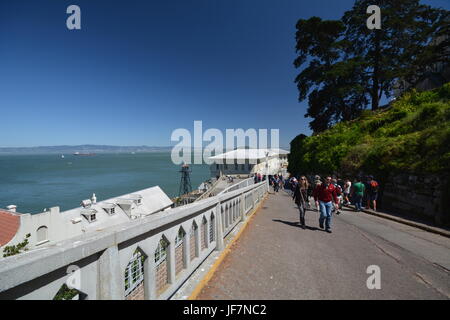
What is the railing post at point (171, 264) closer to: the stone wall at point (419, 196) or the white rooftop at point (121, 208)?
the stone wall at point (419, 196)

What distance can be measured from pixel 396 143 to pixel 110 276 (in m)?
13.1

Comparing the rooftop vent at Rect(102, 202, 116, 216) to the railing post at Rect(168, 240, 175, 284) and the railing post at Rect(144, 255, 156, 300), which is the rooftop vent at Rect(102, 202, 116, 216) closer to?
the railing post at Rect(168, 240, 175, 284)

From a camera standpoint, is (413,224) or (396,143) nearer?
(413,224)

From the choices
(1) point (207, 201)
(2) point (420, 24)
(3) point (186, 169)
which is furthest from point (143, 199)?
(2) point (420, 24)

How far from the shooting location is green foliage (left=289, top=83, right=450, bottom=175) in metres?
8.14

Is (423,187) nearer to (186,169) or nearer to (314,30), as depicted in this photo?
(314,30)

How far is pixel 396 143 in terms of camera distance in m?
10.1

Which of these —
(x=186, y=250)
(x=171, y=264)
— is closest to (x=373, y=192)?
(x=186, y=250)

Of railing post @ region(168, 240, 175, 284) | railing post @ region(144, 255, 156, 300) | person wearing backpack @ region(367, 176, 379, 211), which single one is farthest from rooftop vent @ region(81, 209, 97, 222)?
person wearing backpack @ region(367, 176, 379, 211)

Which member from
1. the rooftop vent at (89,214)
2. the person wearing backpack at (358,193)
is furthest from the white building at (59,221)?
the person wearing backpack at (358,193)

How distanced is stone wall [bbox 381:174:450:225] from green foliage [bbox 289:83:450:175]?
41cm

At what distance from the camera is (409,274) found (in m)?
3.55

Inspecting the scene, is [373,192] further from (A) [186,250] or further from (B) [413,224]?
(A) [186,250]

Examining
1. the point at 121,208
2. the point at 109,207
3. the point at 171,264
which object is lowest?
the point at 121,208
